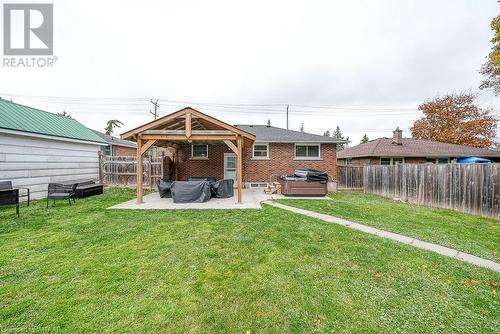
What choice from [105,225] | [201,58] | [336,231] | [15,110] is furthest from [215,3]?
[336,231]

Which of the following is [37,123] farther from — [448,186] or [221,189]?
[448,186]

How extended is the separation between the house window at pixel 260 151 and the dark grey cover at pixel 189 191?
5174 millimetres

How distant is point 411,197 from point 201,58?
15.4 m

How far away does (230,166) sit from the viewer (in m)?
13.5

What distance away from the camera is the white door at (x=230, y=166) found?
13453 mm

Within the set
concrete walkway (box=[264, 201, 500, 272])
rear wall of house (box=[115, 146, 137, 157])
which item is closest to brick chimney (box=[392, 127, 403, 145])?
concrete walkway (box=[264, 201, 500, 272])

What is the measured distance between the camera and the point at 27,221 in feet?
18.9

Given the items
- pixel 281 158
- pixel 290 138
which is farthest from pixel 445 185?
pixel 281 158

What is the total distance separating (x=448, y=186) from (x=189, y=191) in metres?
10.2

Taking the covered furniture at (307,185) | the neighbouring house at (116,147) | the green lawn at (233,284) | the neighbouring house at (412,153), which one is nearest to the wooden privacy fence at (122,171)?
the green lawn at (233,284)

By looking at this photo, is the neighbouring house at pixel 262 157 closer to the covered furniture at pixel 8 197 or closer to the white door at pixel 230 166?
the white door at pixel 230 166

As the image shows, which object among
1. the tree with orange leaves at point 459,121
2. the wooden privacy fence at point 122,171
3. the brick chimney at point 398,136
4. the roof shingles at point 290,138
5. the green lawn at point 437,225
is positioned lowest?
the green lawn at point 437,225

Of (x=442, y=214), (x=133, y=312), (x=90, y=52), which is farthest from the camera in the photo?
(x=90, y=52)

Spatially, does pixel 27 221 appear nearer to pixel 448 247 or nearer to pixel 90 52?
pixel 448 247
